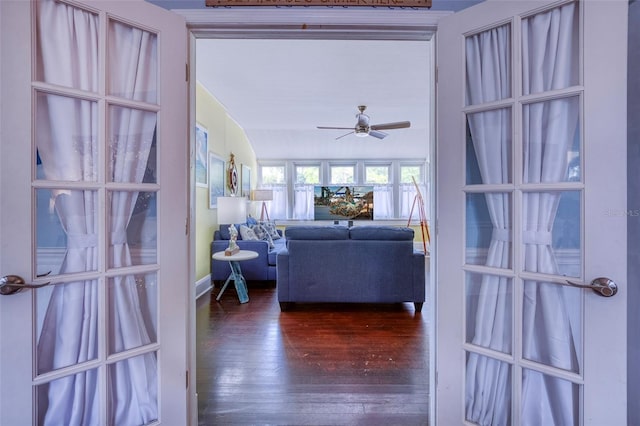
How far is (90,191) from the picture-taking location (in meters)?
1.13

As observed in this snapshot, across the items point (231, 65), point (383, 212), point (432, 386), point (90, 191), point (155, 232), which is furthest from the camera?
point (383, 212)

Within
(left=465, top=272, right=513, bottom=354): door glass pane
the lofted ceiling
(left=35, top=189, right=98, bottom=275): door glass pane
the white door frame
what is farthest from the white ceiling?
(left=35, top=189, right=98, bottom=275): door glass pane

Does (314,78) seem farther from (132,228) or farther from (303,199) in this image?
(303,199)

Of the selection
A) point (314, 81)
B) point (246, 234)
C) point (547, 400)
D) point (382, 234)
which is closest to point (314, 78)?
point (314, 81)

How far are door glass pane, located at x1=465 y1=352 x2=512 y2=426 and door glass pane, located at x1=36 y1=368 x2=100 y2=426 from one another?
165 centimetres

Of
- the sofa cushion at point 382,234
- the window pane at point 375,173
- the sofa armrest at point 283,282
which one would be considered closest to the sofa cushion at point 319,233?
the sofa cushion at point 382,234

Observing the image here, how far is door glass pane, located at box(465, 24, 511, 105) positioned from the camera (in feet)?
3.84

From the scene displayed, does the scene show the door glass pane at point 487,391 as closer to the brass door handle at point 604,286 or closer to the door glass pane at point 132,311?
→ the brass door handle at point 604,286

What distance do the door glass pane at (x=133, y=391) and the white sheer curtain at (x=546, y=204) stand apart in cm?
165

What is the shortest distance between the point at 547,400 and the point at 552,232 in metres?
0.70

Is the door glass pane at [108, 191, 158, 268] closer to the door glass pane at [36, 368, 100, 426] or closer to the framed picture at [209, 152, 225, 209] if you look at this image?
the door glass pane at [36, 368, 100, 426]
